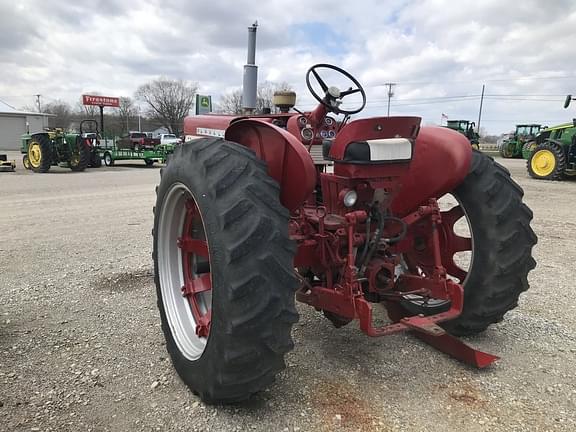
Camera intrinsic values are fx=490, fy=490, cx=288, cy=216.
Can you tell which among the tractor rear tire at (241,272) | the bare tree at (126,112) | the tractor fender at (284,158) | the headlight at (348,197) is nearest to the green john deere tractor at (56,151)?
the tractor fender at (284,158)

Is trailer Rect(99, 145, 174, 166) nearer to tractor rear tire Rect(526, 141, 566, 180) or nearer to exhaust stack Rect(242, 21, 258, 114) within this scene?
tractor rear tire Rect(526, 141, 566, 180)

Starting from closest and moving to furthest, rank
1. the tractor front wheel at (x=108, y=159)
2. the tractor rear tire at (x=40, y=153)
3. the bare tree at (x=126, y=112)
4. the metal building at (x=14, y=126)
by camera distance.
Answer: the tractor rear tire at (x=40, y=153) → the tractor front wheel at (x=108, y=159) → the metal building at (x=14, y=126) → the bare tree at (x=126, y=112)

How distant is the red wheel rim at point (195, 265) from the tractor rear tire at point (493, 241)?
5.64 feet

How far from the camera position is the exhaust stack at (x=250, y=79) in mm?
4910

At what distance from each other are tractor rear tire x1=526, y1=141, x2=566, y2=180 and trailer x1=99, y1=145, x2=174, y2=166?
572 inches

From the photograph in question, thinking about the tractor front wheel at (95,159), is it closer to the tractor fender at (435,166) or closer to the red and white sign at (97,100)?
the red and white sign at (97,100)

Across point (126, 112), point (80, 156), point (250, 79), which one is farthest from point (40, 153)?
point (126, 112)

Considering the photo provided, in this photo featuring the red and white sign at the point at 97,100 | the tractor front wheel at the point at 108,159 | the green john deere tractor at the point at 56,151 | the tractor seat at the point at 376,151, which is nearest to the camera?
the tractor seat at the point at 376,151

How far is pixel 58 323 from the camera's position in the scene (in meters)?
3.63

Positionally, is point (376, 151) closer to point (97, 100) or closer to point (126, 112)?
point (97, 100)

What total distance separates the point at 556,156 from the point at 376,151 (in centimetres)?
1574

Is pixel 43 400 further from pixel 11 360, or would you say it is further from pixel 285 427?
pixel 285 427

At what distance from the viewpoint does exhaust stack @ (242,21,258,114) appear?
4.91 m

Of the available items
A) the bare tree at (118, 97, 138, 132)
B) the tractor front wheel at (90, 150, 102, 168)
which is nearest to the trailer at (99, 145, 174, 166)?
the tractor front wheel at (90, 150, 102, 168)
